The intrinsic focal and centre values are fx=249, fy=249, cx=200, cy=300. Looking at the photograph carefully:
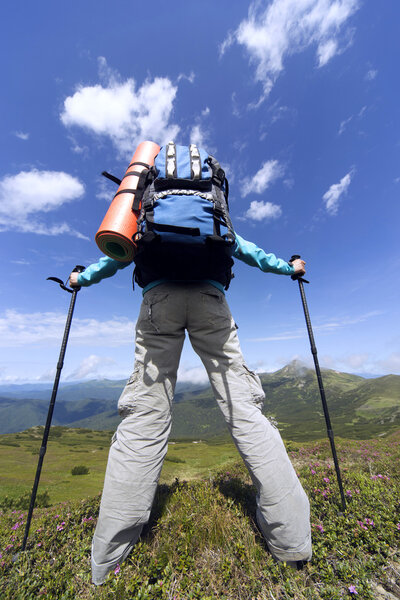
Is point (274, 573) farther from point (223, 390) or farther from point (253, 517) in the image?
point (223, 390)

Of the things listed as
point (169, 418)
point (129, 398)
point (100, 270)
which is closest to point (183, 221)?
point (100, 270)

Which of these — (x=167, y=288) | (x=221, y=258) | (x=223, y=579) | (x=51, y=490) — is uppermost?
(x=221, y=258)

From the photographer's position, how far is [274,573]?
271 cm

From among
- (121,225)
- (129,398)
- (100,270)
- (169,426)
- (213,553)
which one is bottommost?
(213,553)

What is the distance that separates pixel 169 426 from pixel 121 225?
9.78 ft

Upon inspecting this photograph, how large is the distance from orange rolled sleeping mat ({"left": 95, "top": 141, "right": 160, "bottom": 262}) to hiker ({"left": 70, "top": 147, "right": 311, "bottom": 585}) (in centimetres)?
46

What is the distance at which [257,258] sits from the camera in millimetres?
4312

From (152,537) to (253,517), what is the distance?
153cm

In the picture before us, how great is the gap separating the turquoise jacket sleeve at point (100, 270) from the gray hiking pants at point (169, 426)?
3.05 feet

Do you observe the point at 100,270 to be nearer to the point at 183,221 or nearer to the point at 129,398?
the point at 183,221

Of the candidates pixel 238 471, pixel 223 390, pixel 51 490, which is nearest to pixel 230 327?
pixel 223 390

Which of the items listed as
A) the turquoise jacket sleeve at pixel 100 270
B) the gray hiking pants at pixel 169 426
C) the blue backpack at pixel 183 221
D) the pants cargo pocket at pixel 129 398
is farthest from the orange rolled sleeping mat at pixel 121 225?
the pants cargo pocket at pixel 129 398

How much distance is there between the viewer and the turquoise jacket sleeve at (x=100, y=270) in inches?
168

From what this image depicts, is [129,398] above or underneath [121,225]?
underneath
